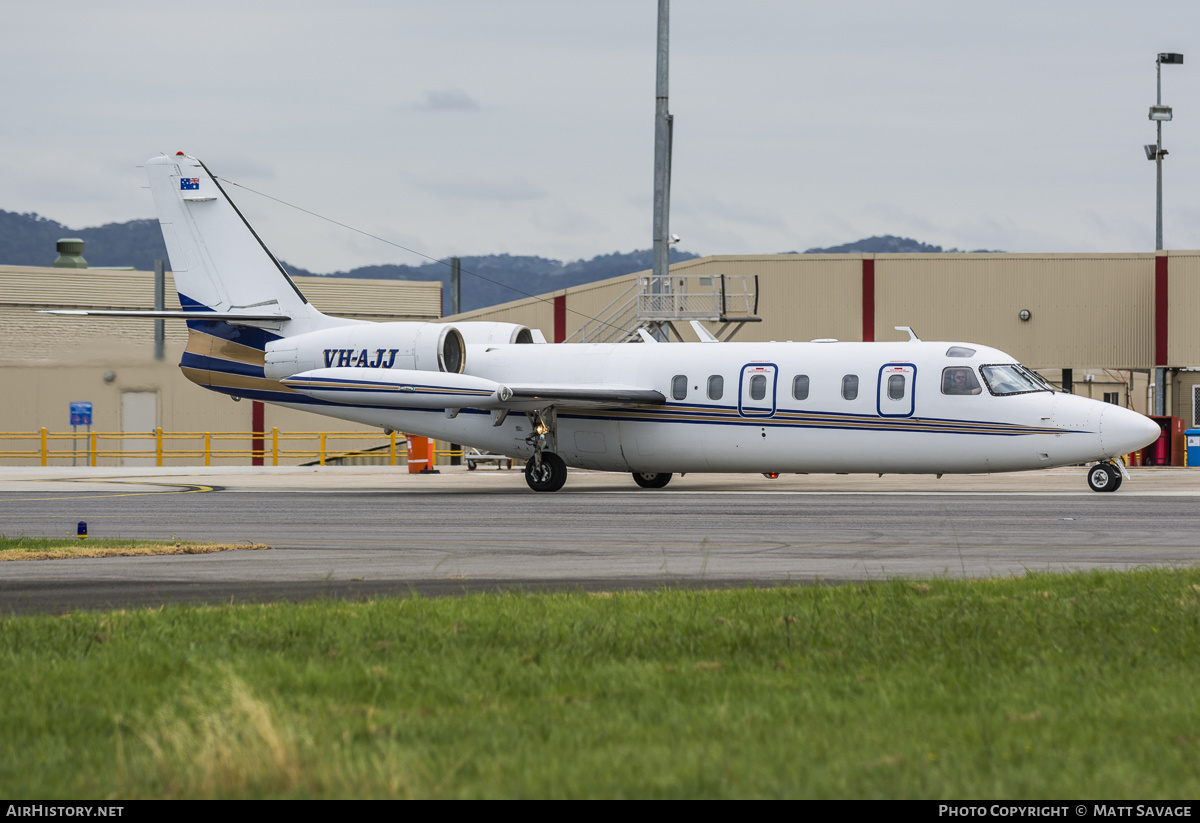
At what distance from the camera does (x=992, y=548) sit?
14.9 metres

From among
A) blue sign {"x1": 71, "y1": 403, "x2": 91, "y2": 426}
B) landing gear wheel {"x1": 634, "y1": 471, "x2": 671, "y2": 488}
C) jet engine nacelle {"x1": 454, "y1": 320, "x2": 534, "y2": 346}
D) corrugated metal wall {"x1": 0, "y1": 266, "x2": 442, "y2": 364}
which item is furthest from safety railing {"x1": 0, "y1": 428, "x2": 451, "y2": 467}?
landing gear wheel {"x1": 634, "y1": 471, "x2": 671, "y2": 488}

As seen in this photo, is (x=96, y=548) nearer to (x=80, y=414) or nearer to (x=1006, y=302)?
(x=80, y=414)

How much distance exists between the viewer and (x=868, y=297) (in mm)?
48688

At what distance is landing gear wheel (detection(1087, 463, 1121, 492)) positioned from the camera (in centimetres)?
2542

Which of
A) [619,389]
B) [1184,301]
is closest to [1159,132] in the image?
[1184,301]

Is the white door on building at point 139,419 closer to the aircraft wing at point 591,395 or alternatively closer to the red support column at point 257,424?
the red support column at point 257,424

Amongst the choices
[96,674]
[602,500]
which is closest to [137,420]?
[602,500]

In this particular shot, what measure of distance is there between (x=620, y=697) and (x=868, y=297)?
43343 millimetres

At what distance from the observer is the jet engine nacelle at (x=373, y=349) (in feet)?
96.0

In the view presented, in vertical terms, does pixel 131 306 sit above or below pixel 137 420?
above
